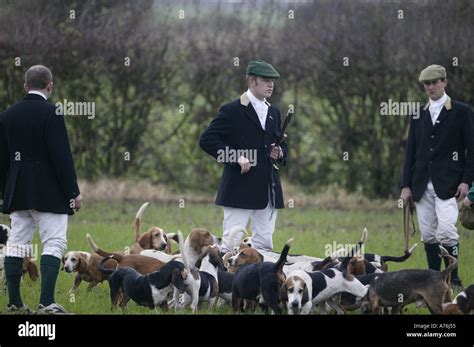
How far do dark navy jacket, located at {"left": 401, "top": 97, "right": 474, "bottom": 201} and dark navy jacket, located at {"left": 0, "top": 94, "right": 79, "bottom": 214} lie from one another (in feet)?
10.6

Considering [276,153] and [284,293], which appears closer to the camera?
[284,293]

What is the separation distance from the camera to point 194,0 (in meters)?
17.0

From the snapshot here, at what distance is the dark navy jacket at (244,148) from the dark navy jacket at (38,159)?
4.87 feet

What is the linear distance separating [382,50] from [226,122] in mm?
7404

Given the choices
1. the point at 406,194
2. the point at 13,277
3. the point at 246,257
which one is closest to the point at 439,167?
the point at 406,194

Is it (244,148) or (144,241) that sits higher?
(244,148)

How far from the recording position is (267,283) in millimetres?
8344

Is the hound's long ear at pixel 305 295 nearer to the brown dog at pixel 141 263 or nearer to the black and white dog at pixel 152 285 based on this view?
the black and white dog at pixel 152 285

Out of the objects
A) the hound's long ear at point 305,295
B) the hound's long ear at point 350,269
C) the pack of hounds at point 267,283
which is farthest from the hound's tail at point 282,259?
the hound's long ear at point 350,269

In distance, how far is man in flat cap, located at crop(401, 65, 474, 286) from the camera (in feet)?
31.6

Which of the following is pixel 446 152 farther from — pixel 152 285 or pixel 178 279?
pixel 152 285

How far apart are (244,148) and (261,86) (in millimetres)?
553

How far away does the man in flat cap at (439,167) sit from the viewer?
9.64m

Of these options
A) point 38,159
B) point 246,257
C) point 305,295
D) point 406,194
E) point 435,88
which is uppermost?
point 435,88
